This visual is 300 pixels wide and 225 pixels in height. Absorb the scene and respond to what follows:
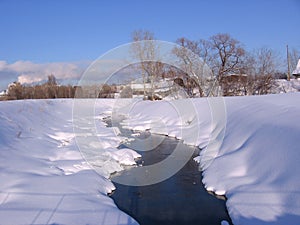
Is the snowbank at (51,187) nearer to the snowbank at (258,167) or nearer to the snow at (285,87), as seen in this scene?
the snowbank at (258,167)

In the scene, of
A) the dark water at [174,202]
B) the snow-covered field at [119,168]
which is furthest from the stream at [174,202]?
the snow-covered field at [119,168]

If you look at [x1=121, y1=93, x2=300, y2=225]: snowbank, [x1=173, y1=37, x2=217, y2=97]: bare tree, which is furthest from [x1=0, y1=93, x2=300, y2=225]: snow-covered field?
[x1=173, y1=37, x2=217, y2=97]: bare tree

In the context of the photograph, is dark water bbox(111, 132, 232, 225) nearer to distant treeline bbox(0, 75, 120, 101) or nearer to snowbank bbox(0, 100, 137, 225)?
snowbank bbox(0, 100, 137, 225)

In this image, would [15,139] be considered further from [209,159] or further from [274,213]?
[274,213]

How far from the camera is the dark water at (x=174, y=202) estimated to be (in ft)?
12.2

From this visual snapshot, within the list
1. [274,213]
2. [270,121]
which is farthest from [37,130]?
[274,213]

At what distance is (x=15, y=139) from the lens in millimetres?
6836

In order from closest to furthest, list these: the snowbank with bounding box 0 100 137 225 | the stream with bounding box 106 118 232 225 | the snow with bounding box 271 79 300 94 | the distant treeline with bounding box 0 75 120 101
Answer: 1. the snowbank with bounding box 0 100 137 225
2. the stream with bounding box 106 118 232 225
3. the snow with bounding box 271 79 300 94
4. the distant treeline with bounding box 0 75 120 101

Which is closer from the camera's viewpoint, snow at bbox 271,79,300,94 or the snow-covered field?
the snow-covered field

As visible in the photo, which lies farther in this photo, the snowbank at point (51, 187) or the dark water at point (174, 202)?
the dark water at point (174, 202)

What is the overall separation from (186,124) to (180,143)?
2895 mm

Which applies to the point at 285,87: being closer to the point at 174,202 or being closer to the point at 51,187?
the point at 174,202

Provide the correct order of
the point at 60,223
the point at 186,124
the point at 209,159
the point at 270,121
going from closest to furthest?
the point at 60,223, the point at 270,121, the point at 209,159, the point at 186,124

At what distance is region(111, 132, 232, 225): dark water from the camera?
372 cm
